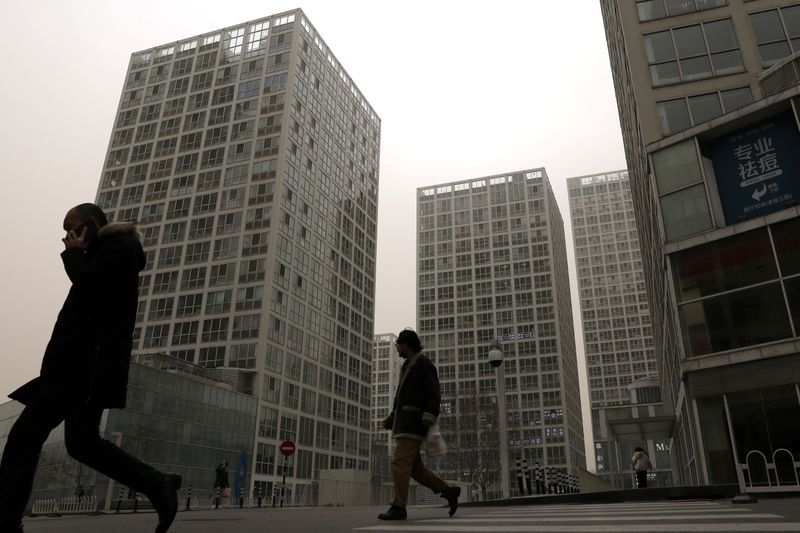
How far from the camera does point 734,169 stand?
1886cm

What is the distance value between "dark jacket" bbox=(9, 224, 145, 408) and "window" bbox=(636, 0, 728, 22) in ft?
88.8

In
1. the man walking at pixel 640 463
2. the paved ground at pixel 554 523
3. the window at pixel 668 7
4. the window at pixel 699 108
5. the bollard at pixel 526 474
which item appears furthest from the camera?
the window at pixel 668 7

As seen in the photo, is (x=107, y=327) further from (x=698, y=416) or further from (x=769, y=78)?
(x=769, y=78)

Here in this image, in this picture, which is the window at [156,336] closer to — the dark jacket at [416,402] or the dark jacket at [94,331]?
the dark jacket at [416,402]

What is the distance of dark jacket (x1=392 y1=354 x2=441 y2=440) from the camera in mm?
5965

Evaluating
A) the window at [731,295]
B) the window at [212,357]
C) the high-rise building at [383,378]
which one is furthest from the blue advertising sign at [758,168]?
the high-rise building at [383,378]

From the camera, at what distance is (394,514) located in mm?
5641

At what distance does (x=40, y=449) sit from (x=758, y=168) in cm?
2062

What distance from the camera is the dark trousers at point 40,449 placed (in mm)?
2889

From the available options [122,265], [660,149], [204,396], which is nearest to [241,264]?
[204,396]

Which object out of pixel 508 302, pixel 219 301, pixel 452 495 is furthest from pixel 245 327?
pixel 508 302

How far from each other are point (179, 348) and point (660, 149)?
170ft

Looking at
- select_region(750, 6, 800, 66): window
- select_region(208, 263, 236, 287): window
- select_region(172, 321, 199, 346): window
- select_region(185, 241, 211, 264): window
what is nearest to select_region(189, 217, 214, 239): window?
select_region(185, 241, 211, 264): window

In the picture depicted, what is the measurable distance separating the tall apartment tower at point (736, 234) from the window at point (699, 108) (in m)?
0.04
